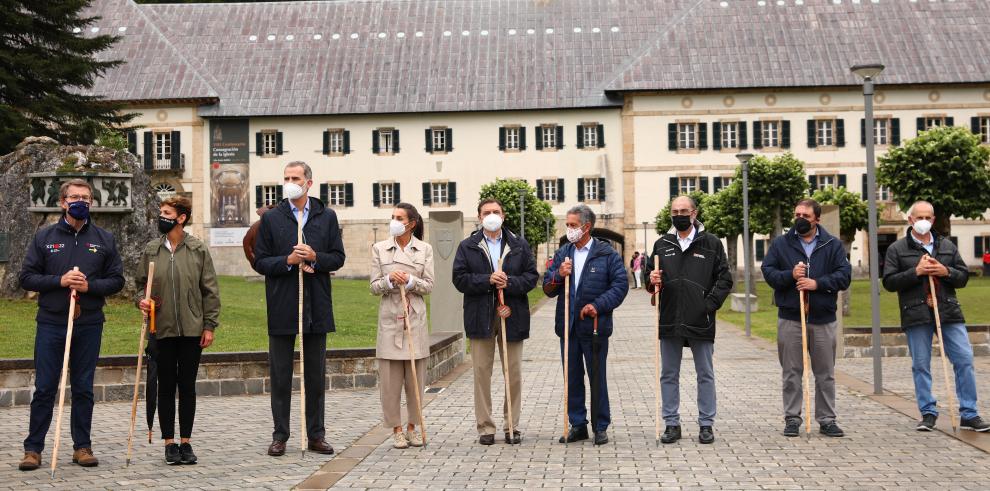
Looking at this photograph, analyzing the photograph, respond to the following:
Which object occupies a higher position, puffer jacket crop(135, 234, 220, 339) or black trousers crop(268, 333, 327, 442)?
puffer jacket crop(135, 234, 220, 339)

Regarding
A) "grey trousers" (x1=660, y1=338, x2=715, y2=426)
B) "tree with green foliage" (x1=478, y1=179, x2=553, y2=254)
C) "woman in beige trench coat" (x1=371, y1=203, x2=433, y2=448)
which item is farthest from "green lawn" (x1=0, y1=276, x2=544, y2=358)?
"tree with green foliage" (x1=478, y1=179, x2=553, y2=254)

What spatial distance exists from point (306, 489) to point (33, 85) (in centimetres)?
3038

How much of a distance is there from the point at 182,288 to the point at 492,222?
2.41 metres

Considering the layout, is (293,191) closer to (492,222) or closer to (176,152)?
(492,222)

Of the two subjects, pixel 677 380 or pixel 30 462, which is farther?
pixel 677 380

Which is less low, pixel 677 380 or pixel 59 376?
pixel 59 376

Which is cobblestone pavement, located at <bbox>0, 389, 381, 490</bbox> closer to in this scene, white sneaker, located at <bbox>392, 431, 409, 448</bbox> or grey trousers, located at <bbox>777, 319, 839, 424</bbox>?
white sneaker, located at <bbox>392, 431, 409, 448</bbox>

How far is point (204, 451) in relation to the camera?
9.13 m

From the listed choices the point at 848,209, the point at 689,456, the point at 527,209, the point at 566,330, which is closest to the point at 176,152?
the point at 527,209

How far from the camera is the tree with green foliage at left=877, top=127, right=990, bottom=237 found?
1636 inches

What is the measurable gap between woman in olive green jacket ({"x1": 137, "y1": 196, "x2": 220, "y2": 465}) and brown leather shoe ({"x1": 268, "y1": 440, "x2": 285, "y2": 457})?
0.58m

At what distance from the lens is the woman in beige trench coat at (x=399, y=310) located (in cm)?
935

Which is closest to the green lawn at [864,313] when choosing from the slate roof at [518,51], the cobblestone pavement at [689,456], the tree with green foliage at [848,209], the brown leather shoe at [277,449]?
the tree with green foliage at [848,209]

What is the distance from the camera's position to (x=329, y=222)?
9.20 m
